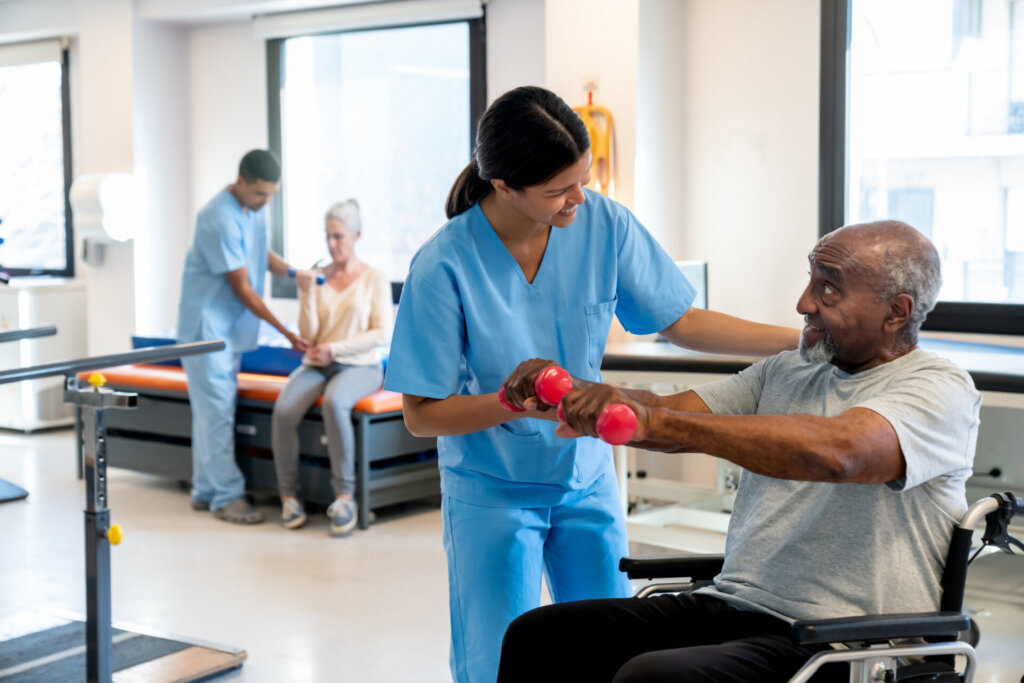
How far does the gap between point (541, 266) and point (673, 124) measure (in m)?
2.78

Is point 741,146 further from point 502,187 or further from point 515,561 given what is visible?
point 515,561

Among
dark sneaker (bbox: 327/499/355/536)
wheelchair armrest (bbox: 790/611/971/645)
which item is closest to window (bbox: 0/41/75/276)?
dark sneaker (bbox: 327/499/355/536)

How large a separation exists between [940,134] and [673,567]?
2738 millimetres

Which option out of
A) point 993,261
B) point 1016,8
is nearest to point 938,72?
point 1016,8

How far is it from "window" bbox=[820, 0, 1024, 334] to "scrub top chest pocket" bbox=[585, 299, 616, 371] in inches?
92.0

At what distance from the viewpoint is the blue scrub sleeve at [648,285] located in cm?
199

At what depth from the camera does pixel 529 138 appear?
→ 5.47 feet

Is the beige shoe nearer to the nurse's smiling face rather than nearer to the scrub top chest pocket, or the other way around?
the scrub top chest pocket

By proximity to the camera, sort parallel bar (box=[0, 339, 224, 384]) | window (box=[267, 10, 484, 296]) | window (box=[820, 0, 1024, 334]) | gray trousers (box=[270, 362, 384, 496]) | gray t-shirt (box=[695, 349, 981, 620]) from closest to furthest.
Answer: gray t-shirt (box=[695, 349, 981, 620])
parallel bar (box=[0, 339, 224, 384])
window (box=[820, 0, 1024, 334])
gray trousers (box=[270, 362, 384, 496])
window (box=[267, 10, 484, 296])

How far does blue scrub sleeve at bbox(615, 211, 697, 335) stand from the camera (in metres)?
1.99

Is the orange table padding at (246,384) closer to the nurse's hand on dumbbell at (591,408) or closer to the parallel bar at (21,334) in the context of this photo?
the parallel bar at (21,334)

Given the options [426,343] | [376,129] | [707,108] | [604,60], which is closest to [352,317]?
[604,60]

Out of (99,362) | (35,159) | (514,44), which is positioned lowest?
(99,362)

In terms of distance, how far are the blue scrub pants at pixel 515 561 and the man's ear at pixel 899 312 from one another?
0.55 m
